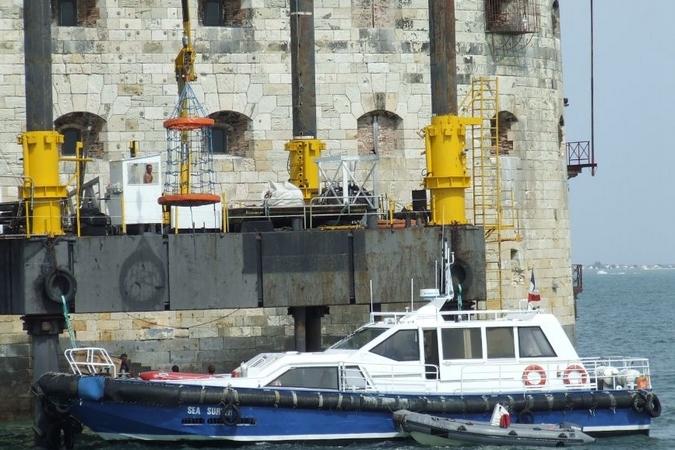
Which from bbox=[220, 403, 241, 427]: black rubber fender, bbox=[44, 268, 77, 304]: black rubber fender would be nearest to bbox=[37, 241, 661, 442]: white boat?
bbox=[220, 403, 241, 427]: black rubber fender

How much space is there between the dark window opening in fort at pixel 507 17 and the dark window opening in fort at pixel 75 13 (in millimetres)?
9107

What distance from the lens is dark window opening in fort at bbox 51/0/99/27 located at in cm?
3956

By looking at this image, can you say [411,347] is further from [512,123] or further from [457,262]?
[512,123]

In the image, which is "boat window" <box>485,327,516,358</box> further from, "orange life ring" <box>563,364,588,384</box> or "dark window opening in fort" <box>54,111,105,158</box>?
"dark window opening in fort" <box>54,111,105,158</box>

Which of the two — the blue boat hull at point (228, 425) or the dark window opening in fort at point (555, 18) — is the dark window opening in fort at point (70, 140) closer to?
the blue boat hull at point (228, 425)

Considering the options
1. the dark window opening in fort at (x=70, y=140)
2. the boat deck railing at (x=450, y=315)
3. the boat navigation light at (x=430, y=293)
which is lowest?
the boat deck railing at (x=450, y=315)

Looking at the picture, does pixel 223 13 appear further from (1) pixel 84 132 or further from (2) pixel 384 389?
(2) pixel 384 389

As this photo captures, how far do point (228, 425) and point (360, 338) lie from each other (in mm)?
3023

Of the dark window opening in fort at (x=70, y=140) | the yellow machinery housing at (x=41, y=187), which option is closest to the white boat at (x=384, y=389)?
the yellow machinery housing at (x=41, y=187)

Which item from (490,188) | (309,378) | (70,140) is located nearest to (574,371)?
(309,378)

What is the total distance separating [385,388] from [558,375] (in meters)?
3.21

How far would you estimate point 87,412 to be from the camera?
102 ft

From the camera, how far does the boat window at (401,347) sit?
32.2m

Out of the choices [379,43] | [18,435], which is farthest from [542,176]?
[18,435]
